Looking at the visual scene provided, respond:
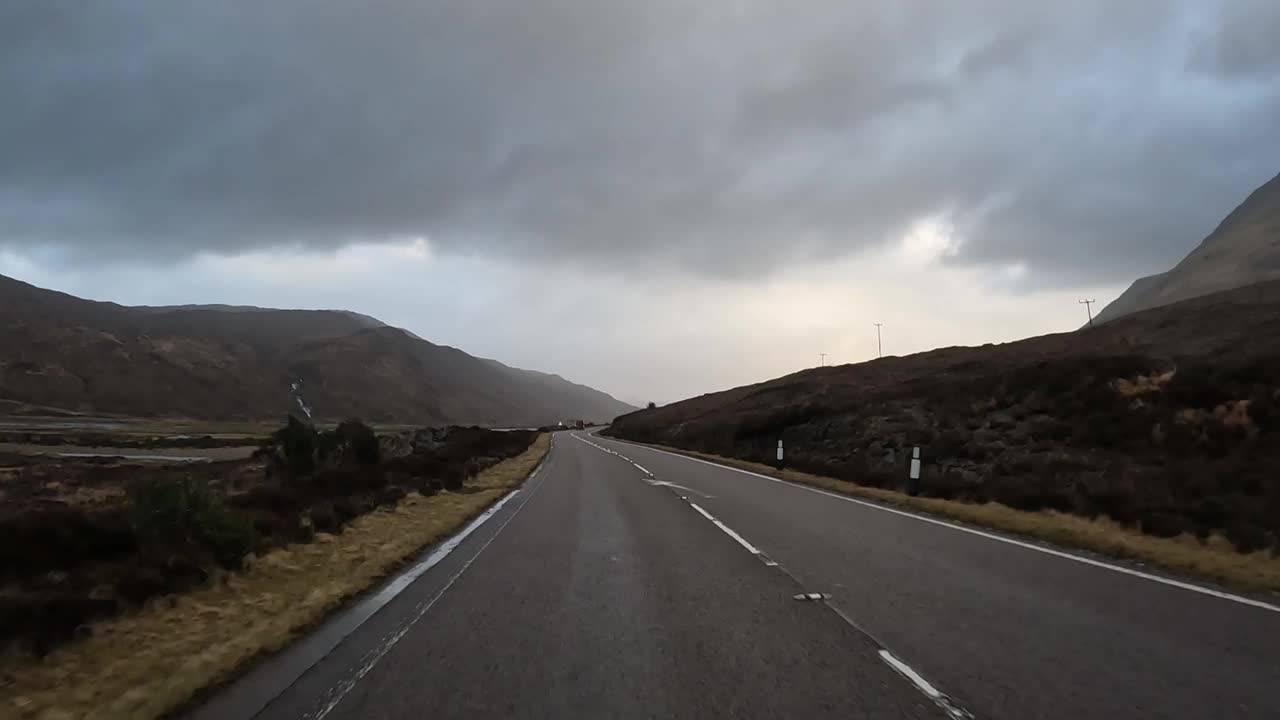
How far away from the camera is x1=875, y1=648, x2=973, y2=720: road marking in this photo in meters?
4.31

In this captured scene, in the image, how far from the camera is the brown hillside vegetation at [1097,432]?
566 inches

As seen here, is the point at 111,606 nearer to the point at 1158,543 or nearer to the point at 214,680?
the point at 214,680

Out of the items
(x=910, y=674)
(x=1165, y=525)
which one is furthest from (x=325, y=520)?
(x=1165, y=525)

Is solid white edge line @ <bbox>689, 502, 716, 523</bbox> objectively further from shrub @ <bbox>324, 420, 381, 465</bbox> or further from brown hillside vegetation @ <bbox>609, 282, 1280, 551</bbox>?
shrub @ <bbox>324, 420, 381, 465</bbox>

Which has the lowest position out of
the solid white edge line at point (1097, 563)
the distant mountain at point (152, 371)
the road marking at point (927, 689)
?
the road marking at point (927, 689)

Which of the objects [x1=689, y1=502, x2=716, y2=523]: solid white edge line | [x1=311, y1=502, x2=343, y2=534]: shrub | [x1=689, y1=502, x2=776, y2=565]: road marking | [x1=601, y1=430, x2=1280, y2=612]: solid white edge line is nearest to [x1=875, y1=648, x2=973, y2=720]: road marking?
[x1=601, y1=430, x2=1280, y2=612]: solid white edge line

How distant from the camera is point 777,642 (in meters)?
5.81

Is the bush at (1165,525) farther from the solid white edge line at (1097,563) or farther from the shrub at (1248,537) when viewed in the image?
the solid white edge line at (1097,563)

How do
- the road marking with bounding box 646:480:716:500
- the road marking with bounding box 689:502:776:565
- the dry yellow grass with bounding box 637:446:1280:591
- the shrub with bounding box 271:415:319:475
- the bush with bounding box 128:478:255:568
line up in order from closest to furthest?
the dry yellow grass with bounding box 637:446:1280:591
the bush with bounding box 128:478:255:568
the road marking with bounding box 689:502:776:565
the road marking with bounding box 646:480:716:500
the shrub with bounding box 271:415:319:475

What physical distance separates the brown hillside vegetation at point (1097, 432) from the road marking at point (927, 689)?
7995 millimetres

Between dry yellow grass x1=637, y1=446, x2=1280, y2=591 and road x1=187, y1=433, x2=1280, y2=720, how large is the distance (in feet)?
3.26

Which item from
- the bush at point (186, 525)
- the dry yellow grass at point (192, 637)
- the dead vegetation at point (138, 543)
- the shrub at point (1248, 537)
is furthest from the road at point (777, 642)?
the shrub at point (1248, 537)

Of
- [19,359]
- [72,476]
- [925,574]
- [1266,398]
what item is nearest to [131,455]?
[72,476]

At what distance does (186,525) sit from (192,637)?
3162 millimetres
